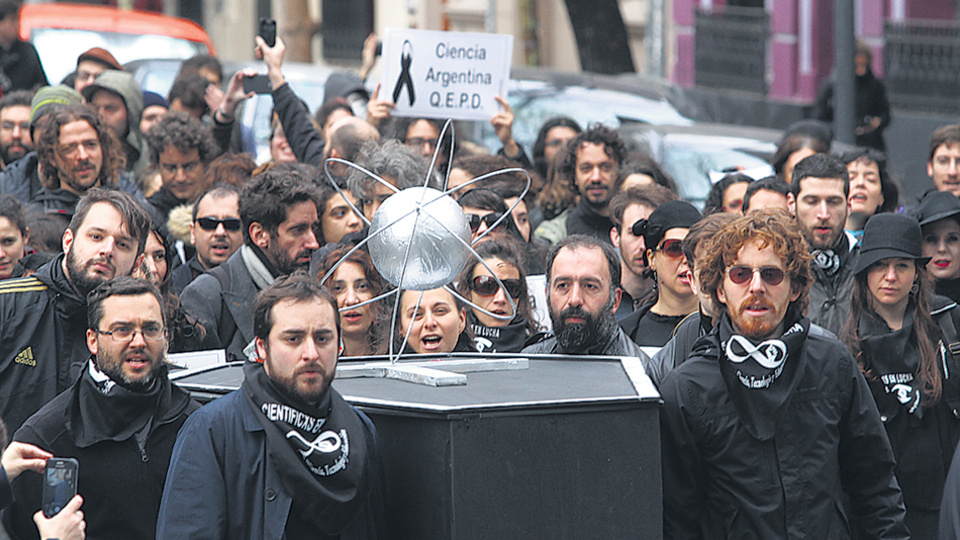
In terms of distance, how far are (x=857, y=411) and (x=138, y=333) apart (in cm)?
234

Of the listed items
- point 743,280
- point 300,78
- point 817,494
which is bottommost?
point 817,494

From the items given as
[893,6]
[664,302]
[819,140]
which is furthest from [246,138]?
[893,6]

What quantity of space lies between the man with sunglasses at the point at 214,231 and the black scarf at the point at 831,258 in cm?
272

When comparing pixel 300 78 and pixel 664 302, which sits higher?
pixel 300 78

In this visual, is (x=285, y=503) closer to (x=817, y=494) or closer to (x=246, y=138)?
(x=817, y=494)

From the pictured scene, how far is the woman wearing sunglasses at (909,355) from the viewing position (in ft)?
18.7

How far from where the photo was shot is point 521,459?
3734 mm

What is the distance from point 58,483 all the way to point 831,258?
395 centimetres

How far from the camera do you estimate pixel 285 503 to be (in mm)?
3932

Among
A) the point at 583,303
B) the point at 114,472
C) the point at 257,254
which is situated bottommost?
the point at 114,472

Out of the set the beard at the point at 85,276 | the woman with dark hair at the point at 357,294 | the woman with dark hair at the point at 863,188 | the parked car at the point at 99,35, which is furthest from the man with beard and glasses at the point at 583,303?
the parked car at the point at 99,35

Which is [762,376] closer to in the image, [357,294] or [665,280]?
[665,280]

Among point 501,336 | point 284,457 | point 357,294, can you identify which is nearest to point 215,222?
point 357,294

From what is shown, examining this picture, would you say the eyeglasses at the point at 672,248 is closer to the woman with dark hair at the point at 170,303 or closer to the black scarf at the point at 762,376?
the black scarf at the point at 762,376
